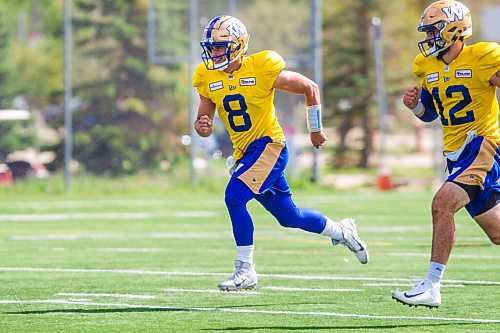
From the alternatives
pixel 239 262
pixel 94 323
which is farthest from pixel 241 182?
pixel 94 323

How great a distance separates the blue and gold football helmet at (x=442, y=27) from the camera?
26.2 ft

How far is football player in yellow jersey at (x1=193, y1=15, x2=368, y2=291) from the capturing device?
874cm

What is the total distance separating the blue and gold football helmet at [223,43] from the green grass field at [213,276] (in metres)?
1.68

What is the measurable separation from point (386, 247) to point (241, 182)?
169 inches

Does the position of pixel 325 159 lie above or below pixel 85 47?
below

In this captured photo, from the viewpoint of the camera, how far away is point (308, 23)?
958 inches

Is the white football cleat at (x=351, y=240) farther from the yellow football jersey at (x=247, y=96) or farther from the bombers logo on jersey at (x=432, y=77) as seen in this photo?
the bombers logo on jersey at (x=432, y=77)

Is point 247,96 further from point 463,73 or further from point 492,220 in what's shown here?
point 492,220

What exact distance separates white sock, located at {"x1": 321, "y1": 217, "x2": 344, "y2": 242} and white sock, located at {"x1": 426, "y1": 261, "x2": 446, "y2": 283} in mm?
1602

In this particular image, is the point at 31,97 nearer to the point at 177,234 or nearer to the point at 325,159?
the point at 325,159

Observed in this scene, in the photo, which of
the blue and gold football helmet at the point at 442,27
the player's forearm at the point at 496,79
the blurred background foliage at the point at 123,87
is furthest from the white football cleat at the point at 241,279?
the blurred background foliage at the point at 123,87

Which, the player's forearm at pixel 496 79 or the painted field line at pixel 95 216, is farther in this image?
the painted field line at pixel 95 216

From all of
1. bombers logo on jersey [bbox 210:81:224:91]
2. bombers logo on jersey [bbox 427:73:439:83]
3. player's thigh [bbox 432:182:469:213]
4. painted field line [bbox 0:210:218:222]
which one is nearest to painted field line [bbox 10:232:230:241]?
painted field line [bbox 0:210:218:222]

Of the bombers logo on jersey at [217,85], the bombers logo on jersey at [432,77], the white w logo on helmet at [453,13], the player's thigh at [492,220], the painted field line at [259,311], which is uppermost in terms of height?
the white w logo on helmet at [453,13]
